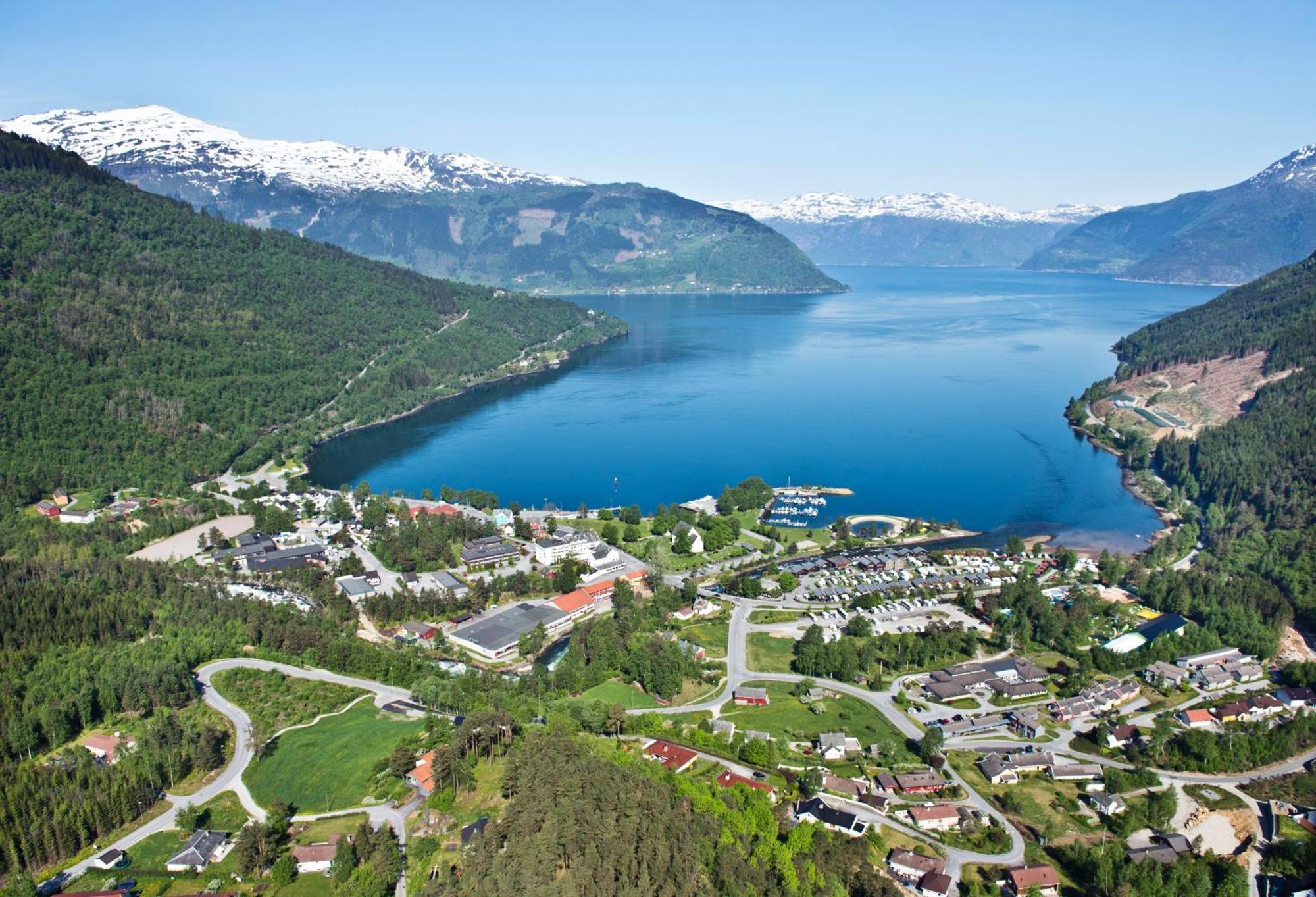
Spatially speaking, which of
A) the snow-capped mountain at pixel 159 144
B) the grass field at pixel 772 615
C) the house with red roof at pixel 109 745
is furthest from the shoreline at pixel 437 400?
the snow-capped mountain at pixel 159 144

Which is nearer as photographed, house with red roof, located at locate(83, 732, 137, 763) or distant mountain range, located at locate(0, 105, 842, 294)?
house with red roof, located at locate(83, 732, 137, 763)

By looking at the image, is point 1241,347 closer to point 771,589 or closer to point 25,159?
point 771,589

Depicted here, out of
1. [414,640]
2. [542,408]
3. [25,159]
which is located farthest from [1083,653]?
[25,159]

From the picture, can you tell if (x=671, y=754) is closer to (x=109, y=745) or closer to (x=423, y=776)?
(x=423, y=776)

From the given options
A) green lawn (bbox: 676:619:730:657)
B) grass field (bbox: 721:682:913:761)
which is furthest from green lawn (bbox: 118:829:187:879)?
green lawn (bbox: 676:619:730:657)

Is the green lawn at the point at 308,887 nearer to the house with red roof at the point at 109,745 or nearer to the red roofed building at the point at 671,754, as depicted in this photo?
the red roofed building at the point at 671,754

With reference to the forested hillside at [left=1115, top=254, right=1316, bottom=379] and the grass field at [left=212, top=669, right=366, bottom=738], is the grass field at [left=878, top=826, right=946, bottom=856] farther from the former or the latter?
the forested hillside at [left=1115, top=254, right=1316, bottom=379]

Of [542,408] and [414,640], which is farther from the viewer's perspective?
[542,408]
